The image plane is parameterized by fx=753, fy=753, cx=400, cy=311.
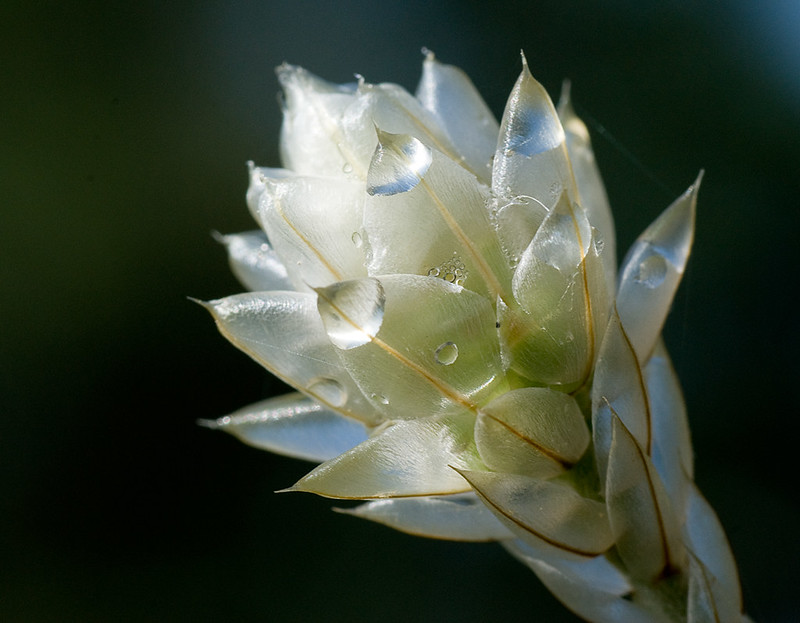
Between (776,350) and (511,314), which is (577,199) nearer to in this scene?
(511,314)

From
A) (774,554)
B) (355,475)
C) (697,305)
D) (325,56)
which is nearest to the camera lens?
(355,475)

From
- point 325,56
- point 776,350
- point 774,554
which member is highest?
point 325,56

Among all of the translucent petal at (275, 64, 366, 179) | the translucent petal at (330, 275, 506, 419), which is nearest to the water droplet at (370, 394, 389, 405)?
the translucent petal at (330, 275, 506, 419)

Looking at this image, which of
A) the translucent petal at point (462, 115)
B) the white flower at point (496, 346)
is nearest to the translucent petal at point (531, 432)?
the white flower at point (496, 346)

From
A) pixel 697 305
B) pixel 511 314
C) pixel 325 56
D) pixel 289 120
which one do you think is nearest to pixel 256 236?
pixel 289 120

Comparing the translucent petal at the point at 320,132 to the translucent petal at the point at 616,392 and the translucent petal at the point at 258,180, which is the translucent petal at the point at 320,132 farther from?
the translucent petal at the point at 616,392

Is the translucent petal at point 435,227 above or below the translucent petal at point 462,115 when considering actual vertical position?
below
